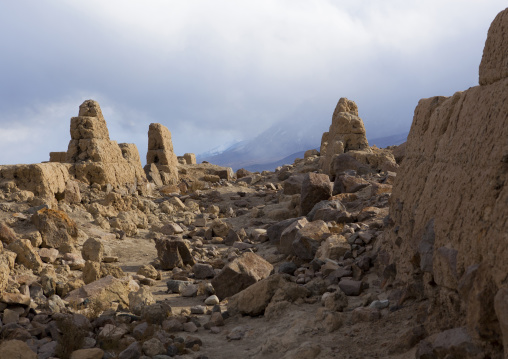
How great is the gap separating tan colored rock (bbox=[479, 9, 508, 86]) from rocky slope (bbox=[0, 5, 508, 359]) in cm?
1

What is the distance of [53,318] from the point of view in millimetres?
4715

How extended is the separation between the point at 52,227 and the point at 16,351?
4.38 meters

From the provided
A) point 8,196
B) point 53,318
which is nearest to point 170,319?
point 53,318

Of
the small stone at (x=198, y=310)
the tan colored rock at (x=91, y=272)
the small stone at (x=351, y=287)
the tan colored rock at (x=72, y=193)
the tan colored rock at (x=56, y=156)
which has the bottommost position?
the small stone at (x=198, y=310)

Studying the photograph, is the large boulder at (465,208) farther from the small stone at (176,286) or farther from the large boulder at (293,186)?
the large boulder at (293,186)

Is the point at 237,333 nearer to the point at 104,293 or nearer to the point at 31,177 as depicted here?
the point at 104,293

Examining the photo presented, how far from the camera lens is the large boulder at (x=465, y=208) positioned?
2.58 m

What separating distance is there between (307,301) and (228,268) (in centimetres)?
135

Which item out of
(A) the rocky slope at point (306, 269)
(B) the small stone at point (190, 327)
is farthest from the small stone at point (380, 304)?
(B) the small stone at point (190, 327)

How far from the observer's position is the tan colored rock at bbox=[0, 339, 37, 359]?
3.52m

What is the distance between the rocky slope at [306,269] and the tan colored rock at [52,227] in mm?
22

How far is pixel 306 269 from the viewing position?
6133 mm

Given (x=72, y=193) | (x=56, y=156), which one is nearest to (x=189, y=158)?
(x=56, y=156)

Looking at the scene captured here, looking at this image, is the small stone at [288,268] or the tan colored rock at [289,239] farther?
the tan colored rock at [289,239]
